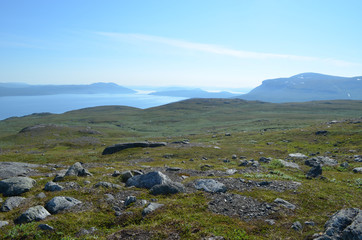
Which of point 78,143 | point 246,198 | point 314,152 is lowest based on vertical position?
point 78,143

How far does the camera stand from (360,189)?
18.7 meters

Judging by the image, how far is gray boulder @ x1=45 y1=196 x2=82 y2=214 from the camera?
13.6m

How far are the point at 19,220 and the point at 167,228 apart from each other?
8363 mm

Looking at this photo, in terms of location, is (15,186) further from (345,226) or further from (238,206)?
(345,226)

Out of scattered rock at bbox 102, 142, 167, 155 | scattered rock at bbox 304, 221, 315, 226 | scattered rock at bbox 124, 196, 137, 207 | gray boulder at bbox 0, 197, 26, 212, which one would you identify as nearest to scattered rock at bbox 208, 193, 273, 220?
scattered rock at bbox 304, 221, 315, 226

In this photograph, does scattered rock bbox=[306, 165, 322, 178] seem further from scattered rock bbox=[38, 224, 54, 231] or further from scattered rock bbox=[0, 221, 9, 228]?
scattered rock bbox=[0, 221, 9, 228]

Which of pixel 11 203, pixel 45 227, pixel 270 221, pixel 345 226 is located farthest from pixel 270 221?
pixel 11 203

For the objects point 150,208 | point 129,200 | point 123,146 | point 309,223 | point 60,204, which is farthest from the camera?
point 123,146

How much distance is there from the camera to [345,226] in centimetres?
1079

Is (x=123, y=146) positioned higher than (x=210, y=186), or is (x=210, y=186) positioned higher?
(x=210, y=186)

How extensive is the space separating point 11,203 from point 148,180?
9225 mm

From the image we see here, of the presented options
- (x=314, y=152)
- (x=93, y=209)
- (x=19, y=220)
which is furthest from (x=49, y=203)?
(x=314, y=152)

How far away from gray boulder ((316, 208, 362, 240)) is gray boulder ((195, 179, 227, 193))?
23.1 ft

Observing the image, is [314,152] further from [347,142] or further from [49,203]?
[49,203]
